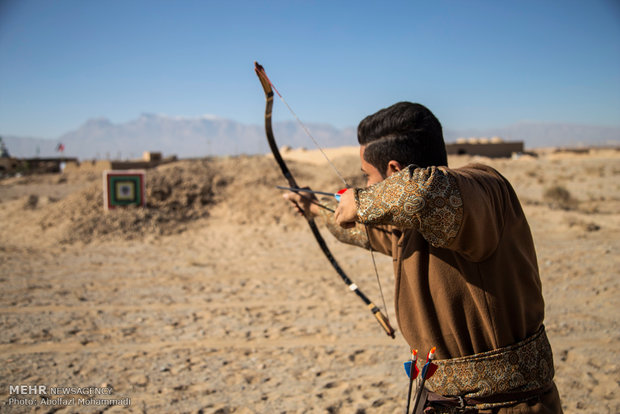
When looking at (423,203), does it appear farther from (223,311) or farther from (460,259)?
(223,311)

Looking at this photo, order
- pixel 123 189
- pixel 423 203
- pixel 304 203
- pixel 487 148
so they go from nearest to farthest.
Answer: pixel 423 203
pixel 304 203
pixel 123 189
pixel 487 148

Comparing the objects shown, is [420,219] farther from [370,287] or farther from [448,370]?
[370,287]

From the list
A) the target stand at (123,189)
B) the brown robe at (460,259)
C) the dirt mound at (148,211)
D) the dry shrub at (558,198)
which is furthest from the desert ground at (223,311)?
the brown robe at (460,259)

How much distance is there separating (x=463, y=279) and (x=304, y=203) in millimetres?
1287

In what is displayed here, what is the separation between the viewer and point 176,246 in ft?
30.2

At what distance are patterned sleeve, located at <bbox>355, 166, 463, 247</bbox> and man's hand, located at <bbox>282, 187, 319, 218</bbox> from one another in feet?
3.96

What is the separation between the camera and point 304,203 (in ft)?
8.39

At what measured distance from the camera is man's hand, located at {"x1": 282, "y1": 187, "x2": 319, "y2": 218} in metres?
2.50

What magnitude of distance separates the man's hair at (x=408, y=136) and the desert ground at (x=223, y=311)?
2.28 m

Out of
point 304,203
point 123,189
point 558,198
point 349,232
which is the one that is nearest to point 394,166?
point 349,232

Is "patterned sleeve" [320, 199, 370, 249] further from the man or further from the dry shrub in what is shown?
the dry shrub

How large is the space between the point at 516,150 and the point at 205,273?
85.8 ft

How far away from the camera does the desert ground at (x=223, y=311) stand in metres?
3.38

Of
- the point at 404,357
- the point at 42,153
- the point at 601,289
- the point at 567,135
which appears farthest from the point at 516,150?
the point at 42,153
